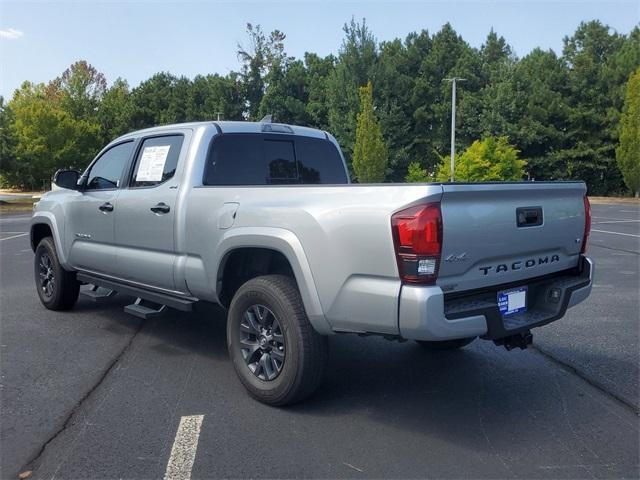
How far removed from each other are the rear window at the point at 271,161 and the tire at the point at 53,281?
2.71 metres

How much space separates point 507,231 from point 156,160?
3.12 m

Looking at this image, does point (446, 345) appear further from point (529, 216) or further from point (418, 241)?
point (418, 241)

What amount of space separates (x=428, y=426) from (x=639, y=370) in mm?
2131

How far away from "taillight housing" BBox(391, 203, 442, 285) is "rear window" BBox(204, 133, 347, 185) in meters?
2.09

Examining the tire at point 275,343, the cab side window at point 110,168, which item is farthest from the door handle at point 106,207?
the tire at point 275,343

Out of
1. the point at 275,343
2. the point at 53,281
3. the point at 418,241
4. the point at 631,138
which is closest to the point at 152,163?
the point at 275,343

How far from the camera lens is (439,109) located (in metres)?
45.7

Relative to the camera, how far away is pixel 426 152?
47.3 m

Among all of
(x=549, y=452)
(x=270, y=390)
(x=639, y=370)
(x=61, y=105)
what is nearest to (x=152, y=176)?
(x=270, y=390)

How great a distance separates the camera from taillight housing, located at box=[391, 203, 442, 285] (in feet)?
10.6

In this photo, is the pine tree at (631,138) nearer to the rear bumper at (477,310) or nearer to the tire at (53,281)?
A: the rear bumper at (477,310)

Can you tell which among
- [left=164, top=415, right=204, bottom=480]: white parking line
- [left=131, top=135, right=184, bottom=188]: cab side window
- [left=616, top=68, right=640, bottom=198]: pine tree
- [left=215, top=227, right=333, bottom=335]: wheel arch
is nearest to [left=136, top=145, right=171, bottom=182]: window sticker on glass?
[left=131, top=135, right=184, bottom=188]: cab side window

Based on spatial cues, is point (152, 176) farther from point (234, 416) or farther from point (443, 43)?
point (443, 43)

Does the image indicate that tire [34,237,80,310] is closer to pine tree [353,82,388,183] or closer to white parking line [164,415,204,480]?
white parking line [164,415,204,480]
